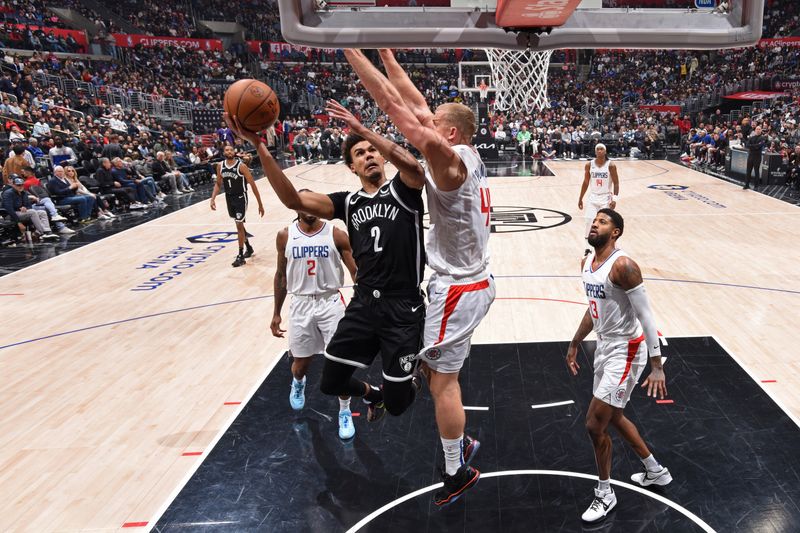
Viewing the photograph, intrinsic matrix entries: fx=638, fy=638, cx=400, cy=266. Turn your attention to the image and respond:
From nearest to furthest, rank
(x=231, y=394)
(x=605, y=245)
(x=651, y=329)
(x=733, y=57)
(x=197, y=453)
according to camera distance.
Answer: (x=651, y=329) < (x=605, y=245) < (x=197, y=453) < (x=231, y=394) < (x=733, y=57)

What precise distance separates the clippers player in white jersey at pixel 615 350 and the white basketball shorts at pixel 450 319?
774 mm

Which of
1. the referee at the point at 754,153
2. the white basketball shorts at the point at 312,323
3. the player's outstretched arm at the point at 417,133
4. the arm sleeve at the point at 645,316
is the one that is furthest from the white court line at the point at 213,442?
the referee at the point at 754,153

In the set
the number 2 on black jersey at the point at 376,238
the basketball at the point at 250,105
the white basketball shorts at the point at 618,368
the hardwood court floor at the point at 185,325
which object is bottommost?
the hardwood court floor at the point at 185,325

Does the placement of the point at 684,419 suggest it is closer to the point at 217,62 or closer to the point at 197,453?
the point at 197,453

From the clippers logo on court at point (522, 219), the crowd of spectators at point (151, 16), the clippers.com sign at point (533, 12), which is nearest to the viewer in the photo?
the clippers.com sign at point (533, 12)

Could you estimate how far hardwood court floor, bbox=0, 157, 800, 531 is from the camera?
419 cm

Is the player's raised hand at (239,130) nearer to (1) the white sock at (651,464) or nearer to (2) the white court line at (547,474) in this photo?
(2) the white court line at (547,474)

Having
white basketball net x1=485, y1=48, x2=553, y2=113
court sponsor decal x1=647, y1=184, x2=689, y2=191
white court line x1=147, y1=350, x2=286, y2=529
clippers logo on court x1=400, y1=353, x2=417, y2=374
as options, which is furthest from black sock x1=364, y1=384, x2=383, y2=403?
white basketball net x1=485, y1=48, x2=553, y2=113

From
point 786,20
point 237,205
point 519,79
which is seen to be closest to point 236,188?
point 237,205

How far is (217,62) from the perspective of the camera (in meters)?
31.5

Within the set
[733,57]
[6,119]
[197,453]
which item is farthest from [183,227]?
[733,57]

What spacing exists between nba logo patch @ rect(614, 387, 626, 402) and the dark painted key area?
2.10 feet

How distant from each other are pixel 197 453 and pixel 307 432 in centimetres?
75

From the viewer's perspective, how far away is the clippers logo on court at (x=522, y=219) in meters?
11.5
